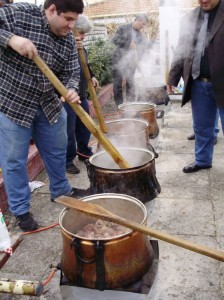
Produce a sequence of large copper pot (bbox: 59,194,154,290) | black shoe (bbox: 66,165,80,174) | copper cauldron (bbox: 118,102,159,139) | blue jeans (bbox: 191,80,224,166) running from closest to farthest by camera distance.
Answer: large copper pot (bbox: 59,194,154,290) < blue jeans (bbox: 191,80,224,166) < black shoe (bbox: 66,165,80,174) < copper cauldron (bbox: 118,102,159,139)

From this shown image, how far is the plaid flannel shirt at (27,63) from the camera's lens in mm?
A: 3297

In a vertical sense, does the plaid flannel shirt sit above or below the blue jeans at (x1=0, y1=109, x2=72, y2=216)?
above

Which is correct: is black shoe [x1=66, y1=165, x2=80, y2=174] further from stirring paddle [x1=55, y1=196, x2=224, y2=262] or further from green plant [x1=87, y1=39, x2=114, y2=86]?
green plant [x1=87, y1=39, x2=114, y2=86]

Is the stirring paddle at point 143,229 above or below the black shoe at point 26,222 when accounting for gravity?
above

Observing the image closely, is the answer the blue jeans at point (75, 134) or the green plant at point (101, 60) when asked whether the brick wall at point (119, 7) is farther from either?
the blue jeans at point (75, 134)

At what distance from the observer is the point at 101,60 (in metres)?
10.3

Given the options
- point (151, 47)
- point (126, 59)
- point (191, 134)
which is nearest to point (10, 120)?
point (191, 134)

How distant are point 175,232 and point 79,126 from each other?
2.72 m

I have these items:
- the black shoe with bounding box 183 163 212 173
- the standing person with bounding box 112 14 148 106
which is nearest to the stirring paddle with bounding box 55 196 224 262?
the black shoe with bounding box 183 163 212 173

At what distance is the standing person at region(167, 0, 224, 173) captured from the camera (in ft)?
14.0

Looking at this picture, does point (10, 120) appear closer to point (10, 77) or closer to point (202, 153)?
point (10, 77)

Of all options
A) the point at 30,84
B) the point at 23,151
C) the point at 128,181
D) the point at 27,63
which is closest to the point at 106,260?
the point at 128,181

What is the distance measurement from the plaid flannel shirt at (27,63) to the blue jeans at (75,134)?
4.90 ft

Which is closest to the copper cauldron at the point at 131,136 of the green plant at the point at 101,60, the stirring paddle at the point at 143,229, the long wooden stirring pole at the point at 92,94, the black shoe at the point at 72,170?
the long wooden stirring pole at the point at 92,94
